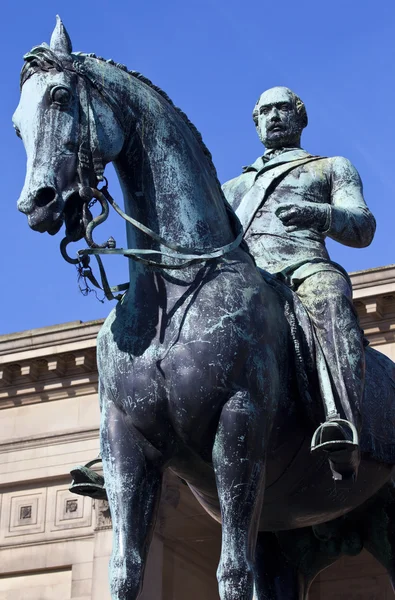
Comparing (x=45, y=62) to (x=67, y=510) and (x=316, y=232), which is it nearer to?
(x=316, y=232)

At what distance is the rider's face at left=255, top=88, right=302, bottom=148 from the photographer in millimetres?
7309

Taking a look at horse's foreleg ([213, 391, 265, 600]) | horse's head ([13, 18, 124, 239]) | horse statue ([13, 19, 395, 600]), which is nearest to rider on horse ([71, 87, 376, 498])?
horse statue ([13, 19, 395, 600])

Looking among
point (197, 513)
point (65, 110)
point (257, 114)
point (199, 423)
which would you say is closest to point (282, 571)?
point (199, 423)

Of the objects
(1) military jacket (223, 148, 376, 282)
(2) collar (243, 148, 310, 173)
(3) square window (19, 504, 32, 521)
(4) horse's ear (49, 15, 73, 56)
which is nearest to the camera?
(4) horse's ear (49, 15, 73, 56)

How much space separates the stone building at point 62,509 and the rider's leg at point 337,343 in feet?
57.4

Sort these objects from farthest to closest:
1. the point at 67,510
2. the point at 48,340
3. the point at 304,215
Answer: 1. the point at 67,510
2. the point at 48,340
3. the point at 304,215

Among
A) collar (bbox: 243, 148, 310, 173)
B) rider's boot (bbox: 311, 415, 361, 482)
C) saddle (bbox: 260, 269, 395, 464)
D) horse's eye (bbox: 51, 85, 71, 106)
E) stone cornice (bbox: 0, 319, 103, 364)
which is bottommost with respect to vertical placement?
rider's boot (bbox: 311, 415, 361, 482)

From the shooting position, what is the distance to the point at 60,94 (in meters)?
5.80

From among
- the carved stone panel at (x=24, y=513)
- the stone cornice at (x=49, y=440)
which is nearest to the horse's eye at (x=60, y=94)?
the stone cornice at (x=49, y=440)

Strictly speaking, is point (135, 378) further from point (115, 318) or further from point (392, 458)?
point (392, 458)

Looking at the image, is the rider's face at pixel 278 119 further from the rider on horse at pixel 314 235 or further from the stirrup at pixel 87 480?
the stirrup at pixel 87 480

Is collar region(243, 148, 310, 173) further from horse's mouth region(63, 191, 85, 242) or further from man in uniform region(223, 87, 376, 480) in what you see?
horse's mouth region(63, 191, 85, 242)

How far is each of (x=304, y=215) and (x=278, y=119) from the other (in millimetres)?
1143

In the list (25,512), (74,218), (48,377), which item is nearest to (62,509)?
(25,512)
